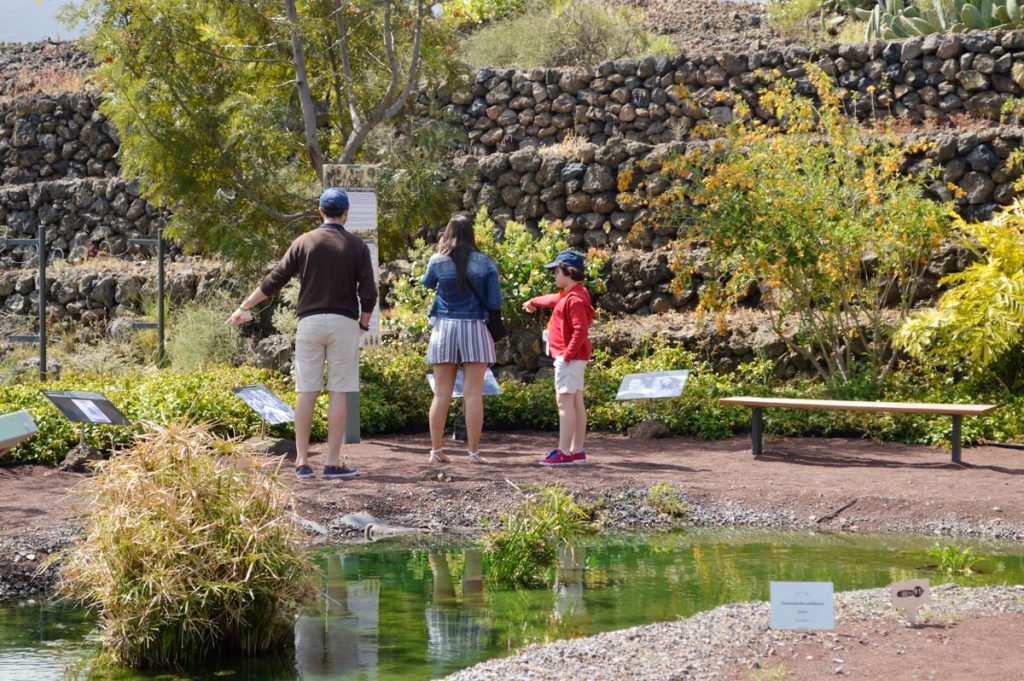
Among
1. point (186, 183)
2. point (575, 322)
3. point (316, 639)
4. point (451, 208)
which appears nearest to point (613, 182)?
point (451, 208)

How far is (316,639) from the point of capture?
5.29 m

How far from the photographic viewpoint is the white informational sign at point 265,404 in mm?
8711

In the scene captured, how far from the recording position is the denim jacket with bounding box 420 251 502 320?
8.61m

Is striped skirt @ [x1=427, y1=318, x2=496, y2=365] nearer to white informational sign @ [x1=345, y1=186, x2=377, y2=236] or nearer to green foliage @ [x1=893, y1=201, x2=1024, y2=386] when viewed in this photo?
white informational sign @ [x1=345, y1=186, x2=377, y2=236]

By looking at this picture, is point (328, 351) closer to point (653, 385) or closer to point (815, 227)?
point (653, 385)

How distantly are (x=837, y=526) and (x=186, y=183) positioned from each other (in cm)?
772

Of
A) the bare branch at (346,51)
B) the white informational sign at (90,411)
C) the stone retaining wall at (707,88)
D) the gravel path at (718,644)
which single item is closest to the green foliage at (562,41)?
the stone retaining wall at (707,88)

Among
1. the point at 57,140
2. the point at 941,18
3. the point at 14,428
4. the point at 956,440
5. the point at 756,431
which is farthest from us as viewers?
the point at 57,140

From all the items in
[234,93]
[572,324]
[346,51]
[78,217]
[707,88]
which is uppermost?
[707,88]

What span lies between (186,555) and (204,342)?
10.8m

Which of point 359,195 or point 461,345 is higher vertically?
point 359,195

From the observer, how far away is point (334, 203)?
8289 millimetres

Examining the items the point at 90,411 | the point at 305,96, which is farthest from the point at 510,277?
the point at 90,411

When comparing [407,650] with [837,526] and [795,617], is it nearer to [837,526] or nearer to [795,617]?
[795,617]
